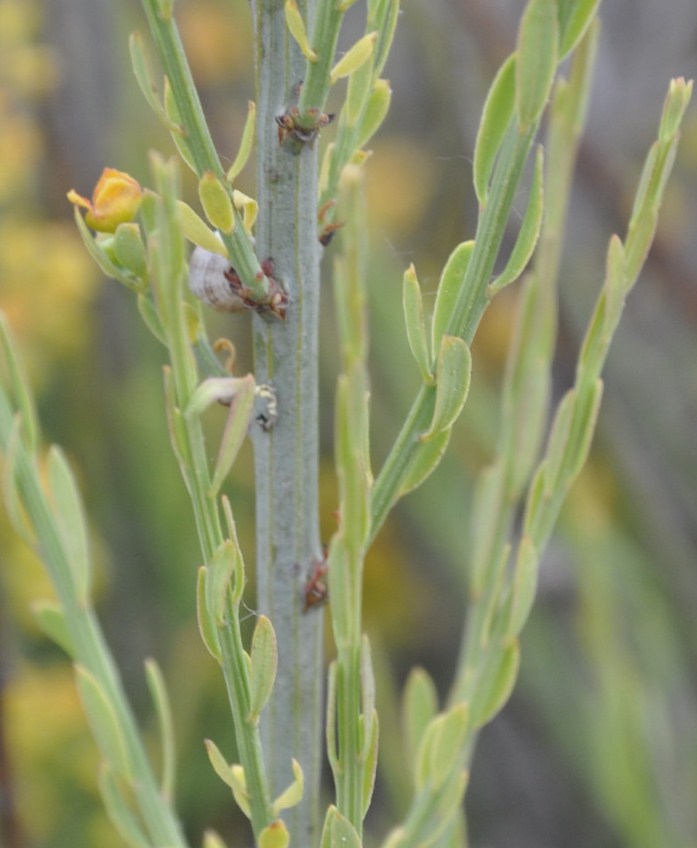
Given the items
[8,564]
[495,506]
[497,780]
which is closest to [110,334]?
[8,564]

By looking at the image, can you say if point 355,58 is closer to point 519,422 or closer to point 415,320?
point 415,320

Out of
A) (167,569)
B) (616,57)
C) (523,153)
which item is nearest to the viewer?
(523,153)

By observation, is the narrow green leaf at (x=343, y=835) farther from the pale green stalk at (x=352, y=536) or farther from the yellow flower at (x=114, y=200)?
the yellow flower at (x=114, y=200)

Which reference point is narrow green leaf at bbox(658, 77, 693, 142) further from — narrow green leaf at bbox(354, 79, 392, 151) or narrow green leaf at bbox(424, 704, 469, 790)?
narrow green leaf at bbox(424, 704, 469, 790)

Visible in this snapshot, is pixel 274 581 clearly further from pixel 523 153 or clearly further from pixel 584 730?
pixel 584 730

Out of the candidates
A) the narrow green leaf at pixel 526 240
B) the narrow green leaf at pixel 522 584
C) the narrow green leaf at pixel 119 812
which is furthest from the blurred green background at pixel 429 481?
the narrow green leaf at pixel 526 240

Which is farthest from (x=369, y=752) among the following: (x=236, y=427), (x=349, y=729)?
(x=236, y=427)
